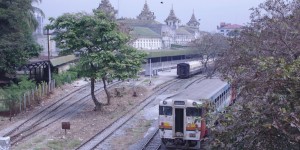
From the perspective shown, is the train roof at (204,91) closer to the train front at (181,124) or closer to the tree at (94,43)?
the train front at (181,124)

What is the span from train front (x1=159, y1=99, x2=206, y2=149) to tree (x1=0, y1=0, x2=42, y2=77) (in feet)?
51.9

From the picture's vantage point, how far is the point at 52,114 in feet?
80.0

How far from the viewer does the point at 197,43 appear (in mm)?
53562

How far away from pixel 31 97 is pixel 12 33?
5.18m

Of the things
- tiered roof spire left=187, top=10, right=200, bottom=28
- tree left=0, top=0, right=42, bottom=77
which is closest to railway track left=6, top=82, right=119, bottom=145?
tree left=0, top=0, right=42, bottom=77

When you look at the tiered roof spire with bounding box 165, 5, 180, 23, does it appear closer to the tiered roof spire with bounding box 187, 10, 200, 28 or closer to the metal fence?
the tiered roof spire with bounding box 187, 10, 200, 28

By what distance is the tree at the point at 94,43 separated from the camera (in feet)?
75.7

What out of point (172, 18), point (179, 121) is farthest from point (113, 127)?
point (172, 18)

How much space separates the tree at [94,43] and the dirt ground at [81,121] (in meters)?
2.44

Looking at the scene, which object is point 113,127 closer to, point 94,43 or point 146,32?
point 94,43

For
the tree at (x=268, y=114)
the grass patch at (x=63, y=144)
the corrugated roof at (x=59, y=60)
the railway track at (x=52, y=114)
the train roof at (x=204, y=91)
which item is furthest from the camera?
the corrugated roof at (x=59, y=60)

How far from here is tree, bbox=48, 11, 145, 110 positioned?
23.1m

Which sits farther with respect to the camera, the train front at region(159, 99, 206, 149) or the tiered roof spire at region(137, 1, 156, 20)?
the tiered roof spire at region(137, 1, 156, 20)

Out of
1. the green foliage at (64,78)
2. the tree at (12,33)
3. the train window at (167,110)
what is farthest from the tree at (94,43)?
the green foliage at (64,78)
